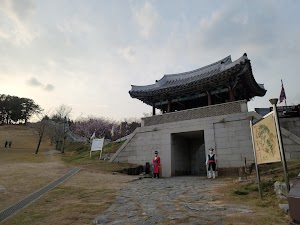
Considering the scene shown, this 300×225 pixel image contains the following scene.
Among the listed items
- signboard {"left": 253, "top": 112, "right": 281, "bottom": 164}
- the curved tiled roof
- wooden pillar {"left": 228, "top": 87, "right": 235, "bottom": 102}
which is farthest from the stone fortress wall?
signboard {"left": 253, "top": 112, "right": 281, "bottom": 164}

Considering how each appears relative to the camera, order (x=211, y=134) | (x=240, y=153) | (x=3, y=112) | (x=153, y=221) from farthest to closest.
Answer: (x=3, y=112)
(x=211, y=134)
(x=240, y=153)
(x=153, y=221)

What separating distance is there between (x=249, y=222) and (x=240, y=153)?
11.8 m

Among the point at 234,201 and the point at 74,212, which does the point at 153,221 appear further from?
the point at 234,201

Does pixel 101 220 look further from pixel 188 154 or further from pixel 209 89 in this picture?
pixel 188 154

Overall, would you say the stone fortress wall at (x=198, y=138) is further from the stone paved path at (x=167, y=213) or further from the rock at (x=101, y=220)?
the rock at (x=101, y=220)

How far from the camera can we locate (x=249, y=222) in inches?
160

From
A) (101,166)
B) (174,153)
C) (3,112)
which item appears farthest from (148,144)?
(3,112)

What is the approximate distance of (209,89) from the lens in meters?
20.0

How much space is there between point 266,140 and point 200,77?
19.2 metres

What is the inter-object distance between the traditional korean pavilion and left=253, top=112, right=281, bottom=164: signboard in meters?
11.4

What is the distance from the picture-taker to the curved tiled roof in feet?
56.6

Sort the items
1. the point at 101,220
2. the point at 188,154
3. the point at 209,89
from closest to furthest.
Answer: the point at 101,220
the point at 209,89
the point at 188,154

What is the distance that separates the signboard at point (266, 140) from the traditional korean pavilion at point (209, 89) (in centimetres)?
1135

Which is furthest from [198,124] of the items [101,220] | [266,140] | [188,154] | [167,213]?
[101,220]
